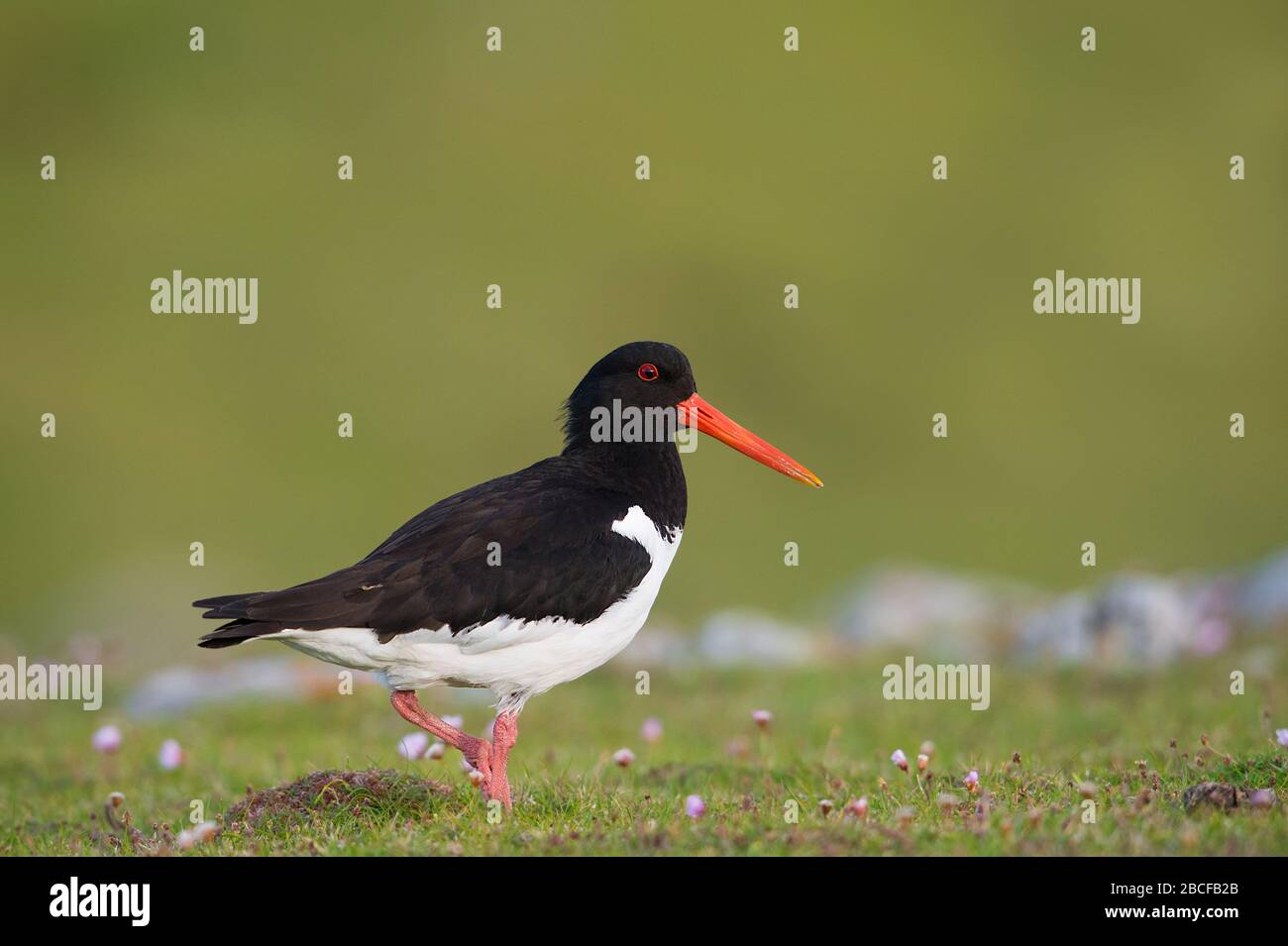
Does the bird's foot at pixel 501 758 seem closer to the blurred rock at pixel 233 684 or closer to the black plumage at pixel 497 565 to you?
the black plumage at pixel 497 565

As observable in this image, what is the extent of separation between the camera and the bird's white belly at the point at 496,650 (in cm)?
707

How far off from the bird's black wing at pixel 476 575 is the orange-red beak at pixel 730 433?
1.25 m

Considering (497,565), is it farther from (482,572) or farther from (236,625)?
(236,625)

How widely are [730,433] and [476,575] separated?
7.97ft

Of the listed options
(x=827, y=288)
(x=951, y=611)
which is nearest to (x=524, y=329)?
(x=827, y=288)

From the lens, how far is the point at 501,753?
7305mm

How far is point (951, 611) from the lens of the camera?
630 inches

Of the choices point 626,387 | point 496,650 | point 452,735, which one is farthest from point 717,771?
point 626,387

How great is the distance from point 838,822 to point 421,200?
30329 mm

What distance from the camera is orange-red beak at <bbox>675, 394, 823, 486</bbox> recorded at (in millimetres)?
8836

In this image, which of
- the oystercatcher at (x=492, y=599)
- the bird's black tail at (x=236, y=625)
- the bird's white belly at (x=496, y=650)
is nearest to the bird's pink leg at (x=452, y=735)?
the oystercatcher at (x=492, y=599)

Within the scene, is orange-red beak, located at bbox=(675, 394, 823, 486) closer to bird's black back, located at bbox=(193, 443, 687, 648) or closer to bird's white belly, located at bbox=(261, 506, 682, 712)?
bird's black back, located at bbox=(193, 443, 687, 648)

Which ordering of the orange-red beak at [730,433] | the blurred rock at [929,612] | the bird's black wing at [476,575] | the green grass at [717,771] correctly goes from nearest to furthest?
the green grass at [717,771]
the bird's black wing at [476,575]
the orange-red beak at [730,433]
the blurred rock at [929,612]

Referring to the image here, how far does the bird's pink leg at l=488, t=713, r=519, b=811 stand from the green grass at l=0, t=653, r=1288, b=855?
0.39ft
